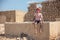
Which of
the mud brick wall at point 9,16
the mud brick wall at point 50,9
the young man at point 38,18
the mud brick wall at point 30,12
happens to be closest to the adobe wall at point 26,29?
the young man at point 38,18

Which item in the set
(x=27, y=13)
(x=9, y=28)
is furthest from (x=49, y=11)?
(x=9, y=28)

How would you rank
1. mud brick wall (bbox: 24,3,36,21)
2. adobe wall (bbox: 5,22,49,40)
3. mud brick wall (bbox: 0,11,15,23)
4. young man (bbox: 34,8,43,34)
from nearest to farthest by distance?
A: young man (bbox: 34,8,43,34) < adobe wall (bbox: 5,22,49,40) < mud brick wall (bbox: 0,11,15,23) < mud brick wall (bbox: 24,3,36,21)

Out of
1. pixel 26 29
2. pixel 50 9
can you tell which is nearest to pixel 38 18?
pixel 26 29

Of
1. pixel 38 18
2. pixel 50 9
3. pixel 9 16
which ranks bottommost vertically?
pixel 9 16

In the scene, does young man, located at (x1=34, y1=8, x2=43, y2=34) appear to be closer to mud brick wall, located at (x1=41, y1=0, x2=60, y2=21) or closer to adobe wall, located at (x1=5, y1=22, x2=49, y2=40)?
adobe wall, located at (x1=5, y1=22, x2=49, y2=40)

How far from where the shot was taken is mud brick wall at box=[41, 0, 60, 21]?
19.5 metres

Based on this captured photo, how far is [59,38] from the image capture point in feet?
29.4

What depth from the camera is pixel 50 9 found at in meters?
20.2

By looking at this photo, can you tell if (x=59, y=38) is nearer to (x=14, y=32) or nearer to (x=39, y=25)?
(x=39, y=25)

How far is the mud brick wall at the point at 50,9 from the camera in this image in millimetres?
19527

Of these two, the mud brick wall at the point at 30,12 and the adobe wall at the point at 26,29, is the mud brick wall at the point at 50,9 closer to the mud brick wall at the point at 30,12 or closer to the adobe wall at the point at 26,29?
the mud brick wall at the point at 30,12

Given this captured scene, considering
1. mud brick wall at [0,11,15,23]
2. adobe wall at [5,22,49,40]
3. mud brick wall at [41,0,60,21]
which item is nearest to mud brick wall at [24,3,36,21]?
mud brick wall at [41,0,60,21]

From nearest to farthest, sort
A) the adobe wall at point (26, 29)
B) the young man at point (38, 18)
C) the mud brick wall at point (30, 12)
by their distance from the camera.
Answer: the young man at point (38, 18) → the adobe wall at point (26, 29) → the mud brick wall at point (30, 12)

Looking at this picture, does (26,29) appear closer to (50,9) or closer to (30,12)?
(50,9)
